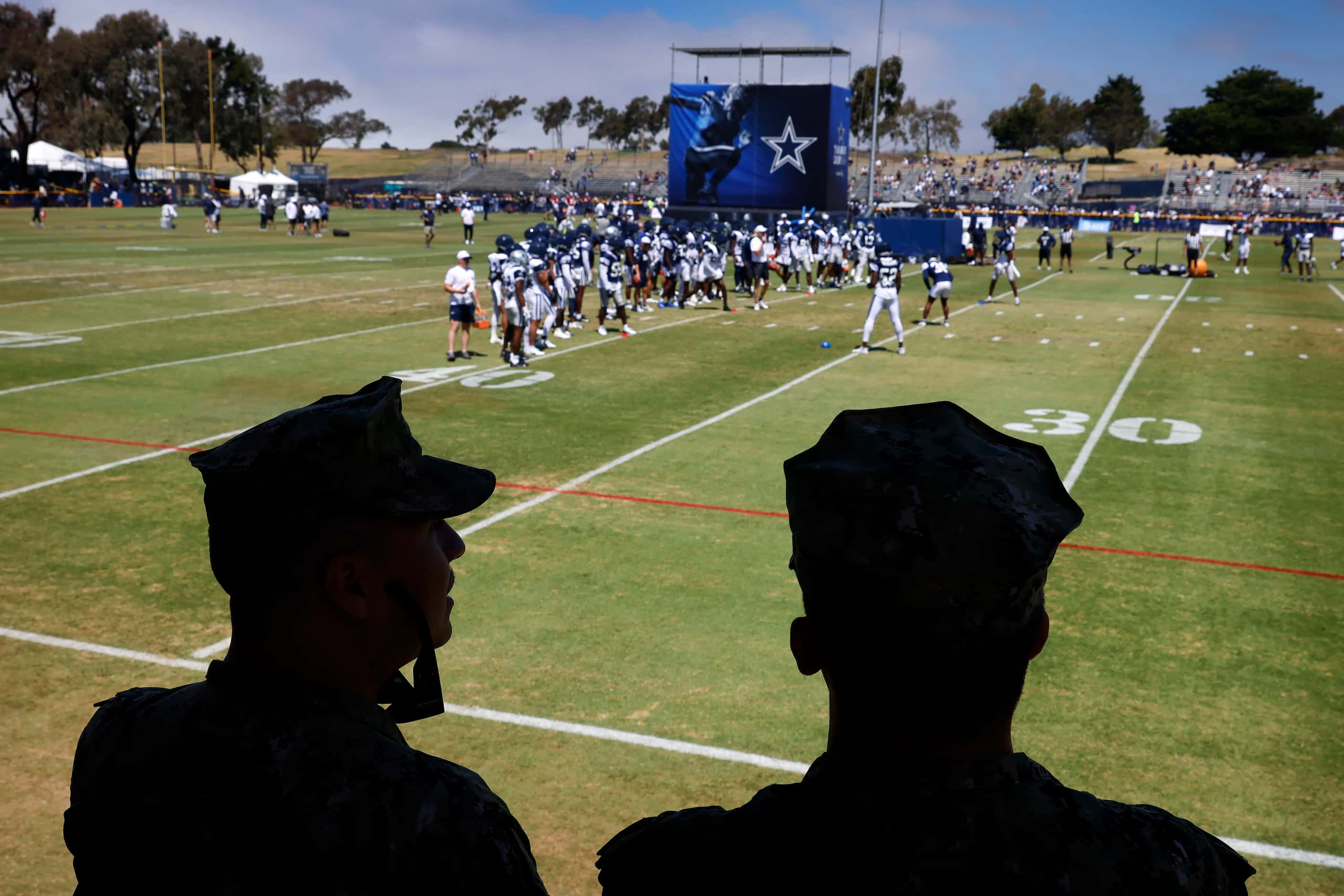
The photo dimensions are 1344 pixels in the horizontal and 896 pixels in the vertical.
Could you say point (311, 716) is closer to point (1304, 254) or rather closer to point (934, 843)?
point (934, 843)

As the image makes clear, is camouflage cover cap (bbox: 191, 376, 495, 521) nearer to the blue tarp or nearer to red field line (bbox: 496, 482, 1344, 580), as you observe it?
red field line (bbox: 496, 482, 1344, 580)

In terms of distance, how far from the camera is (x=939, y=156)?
443 feet

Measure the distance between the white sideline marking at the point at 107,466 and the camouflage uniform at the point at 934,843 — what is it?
33.4ft

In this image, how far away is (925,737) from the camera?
5.72ft

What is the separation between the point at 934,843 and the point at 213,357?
59.7 ft

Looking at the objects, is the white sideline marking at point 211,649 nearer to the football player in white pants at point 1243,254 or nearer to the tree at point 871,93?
the football player in white pants at point 1243,254

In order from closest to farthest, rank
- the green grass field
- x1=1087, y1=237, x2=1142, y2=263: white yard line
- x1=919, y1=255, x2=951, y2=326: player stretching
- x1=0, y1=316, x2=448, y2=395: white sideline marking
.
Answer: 1. the green grass field
2. x1=0, y1=316, x2=448, y2=395: white sideline marking
3. x1=919, y1=255, x2=951, y2=326: player stretching
4. x1=1087, y1=237, x2=1142, y2=263: white yard line

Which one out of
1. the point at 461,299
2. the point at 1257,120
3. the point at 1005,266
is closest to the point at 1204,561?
the point at 461,299

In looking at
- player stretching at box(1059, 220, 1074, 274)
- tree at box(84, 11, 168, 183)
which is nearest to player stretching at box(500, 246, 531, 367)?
player stretching at box(1059, 220, 1074, 274)

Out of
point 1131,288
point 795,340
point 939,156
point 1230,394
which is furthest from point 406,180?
point 1230,394

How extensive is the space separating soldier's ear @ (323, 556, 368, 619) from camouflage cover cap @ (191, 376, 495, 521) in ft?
0.30

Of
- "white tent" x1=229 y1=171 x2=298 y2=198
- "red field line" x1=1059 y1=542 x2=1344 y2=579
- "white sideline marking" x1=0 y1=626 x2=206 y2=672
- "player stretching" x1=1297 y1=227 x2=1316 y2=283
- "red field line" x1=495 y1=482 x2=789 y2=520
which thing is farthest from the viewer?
"white tent" x1=229 y1=171 x2=298 y2=198

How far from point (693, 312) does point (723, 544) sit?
17283 mm

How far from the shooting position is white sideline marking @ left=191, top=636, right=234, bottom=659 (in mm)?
7258
